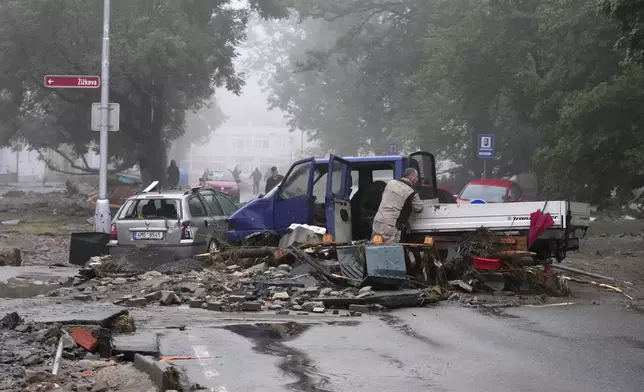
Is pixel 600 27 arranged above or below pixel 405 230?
above

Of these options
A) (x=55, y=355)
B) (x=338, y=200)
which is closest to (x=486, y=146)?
(x=338, y=200)

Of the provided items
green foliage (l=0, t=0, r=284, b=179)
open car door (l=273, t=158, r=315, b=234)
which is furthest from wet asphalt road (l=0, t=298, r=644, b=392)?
green foliage (l=0, t=0, r=284, b=179)

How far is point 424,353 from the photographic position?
7.99 meters

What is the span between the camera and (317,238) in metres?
13.7

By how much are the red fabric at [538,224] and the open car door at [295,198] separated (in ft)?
12.8

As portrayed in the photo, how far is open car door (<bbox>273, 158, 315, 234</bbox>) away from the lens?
14.6 metres

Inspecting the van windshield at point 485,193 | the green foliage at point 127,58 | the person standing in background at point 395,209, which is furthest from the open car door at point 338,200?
the green foliage at point 127,58

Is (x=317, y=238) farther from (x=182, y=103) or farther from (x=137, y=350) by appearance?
(x=182, y=103)

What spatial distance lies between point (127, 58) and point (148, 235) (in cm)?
1393

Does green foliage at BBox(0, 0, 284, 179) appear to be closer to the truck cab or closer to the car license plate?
the car license plate

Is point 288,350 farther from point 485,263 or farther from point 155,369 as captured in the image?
point 485,263

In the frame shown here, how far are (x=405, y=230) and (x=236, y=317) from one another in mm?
3998

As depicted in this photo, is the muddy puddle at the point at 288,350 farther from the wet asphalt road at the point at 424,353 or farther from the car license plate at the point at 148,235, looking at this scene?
the car license plate at the point at 148,235

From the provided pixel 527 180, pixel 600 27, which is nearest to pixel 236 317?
pixel 600 27
